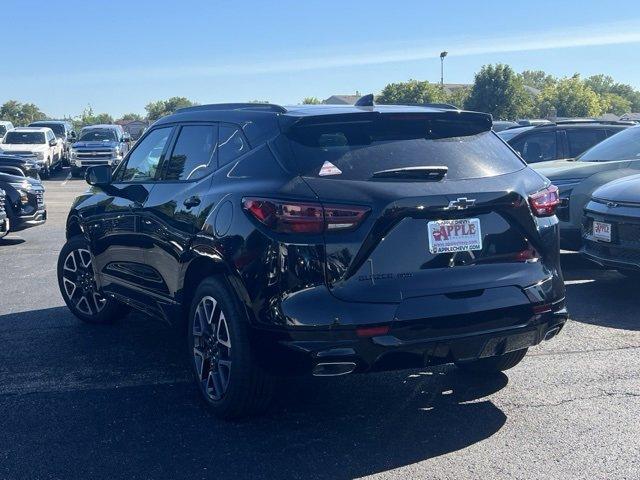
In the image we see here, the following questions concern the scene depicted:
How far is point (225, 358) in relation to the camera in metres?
4.70

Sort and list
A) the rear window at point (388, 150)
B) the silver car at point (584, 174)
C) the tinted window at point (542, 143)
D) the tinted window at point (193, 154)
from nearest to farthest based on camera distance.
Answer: the rear window at point (388, 150) → the tinted window at point (193, 154) → the silver car at point (584, 174) → the tinted window at point (542, 143)

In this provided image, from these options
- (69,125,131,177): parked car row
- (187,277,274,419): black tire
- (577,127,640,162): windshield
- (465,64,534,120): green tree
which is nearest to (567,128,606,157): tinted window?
(577,127,640,162): windshield

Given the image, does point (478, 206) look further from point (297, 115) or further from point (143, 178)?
point (143, 178)

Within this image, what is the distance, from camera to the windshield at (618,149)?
9781 mm

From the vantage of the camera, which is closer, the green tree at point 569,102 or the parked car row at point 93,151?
the parked car row at point 93,151

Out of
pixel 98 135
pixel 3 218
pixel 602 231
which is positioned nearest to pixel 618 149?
pixel 602 231

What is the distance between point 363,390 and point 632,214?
3.56 m

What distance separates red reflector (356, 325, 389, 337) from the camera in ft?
13.5

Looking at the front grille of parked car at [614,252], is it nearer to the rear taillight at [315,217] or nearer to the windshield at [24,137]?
the rear taillight at [315,217]

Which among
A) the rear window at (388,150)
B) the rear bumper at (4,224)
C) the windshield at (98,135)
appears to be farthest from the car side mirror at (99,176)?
the windshield at (98,135)

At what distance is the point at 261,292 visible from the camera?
4293 mm

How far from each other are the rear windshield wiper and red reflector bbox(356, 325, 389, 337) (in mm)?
800

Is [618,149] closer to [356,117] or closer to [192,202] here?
[356,117]

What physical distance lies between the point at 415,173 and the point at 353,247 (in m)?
0.58
